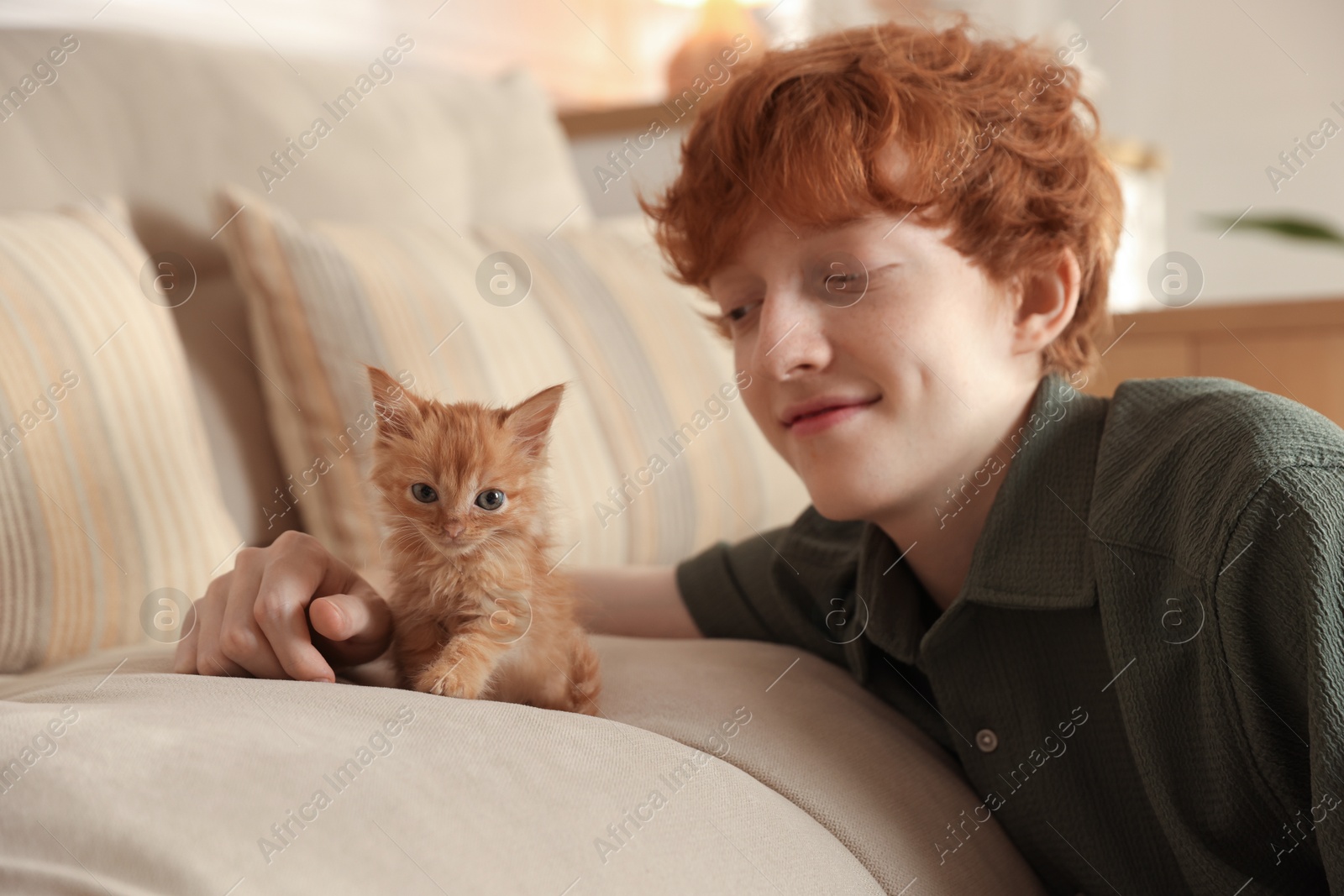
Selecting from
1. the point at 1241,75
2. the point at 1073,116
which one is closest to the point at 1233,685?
the point at 1073,116

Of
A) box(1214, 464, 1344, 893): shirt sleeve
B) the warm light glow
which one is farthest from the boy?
the warm light glow

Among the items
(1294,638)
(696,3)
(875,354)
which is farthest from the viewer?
(696,3)

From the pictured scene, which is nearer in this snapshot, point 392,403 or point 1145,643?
point 392,403

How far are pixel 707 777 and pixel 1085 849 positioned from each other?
14.5 inches

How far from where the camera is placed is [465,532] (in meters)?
0.61

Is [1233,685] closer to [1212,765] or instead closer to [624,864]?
[1212,765]

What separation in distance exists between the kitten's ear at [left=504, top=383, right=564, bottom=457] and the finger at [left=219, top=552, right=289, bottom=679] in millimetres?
244

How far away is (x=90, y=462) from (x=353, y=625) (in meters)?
0.36

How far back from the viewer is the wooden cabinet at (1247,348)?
1760mm

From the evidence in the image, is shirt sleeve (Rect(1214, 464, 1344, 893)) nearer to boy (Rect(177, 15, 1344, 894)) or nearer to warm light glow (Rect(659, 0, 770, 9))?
boy (Rect(177, 15, 1344, 894))

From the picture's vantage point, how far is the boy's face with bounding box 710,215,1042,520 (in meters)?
0.89

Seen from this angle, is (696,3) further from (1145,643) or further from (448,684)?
(448,684)

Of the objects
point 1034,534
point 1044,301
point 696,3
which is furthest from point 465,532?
point 696,3

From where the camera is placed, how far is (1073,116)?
1.03 m
